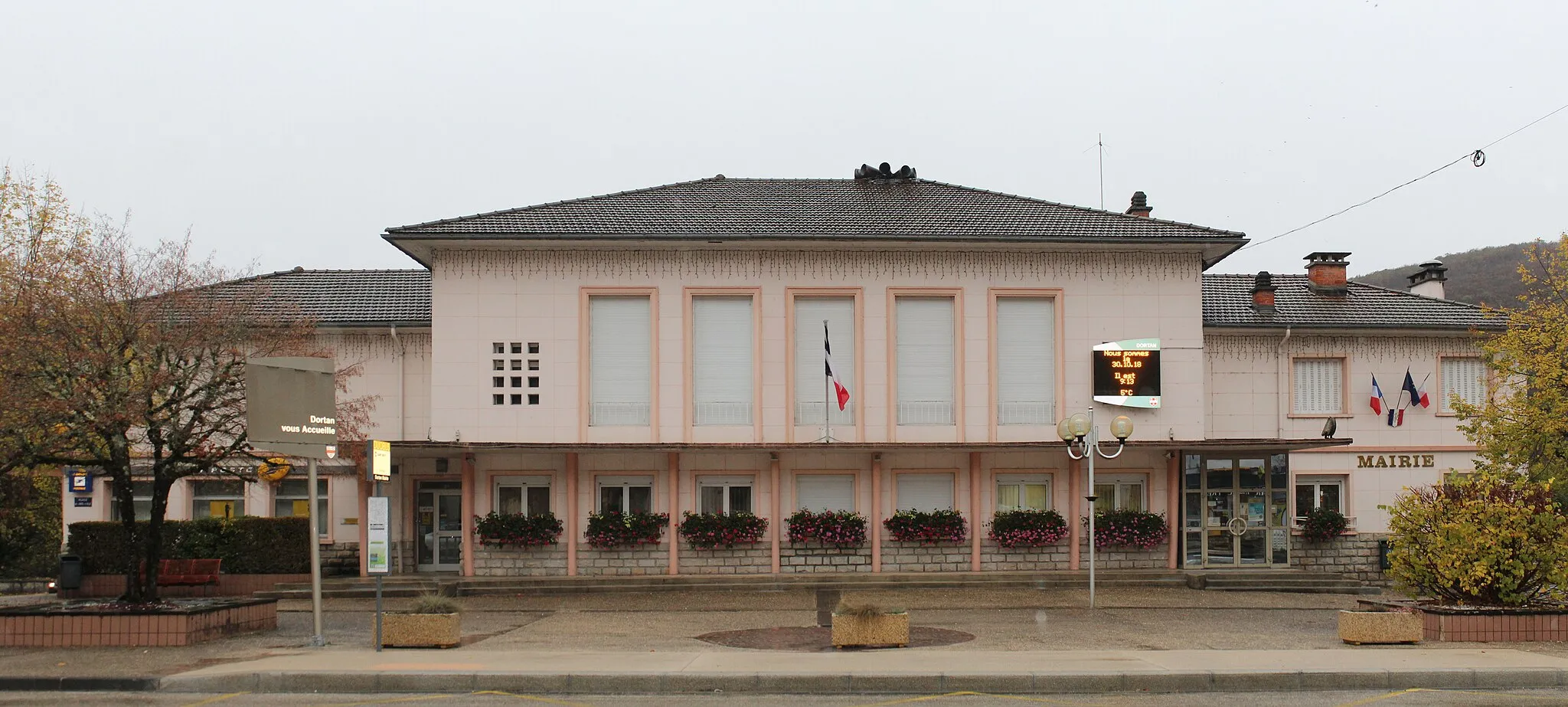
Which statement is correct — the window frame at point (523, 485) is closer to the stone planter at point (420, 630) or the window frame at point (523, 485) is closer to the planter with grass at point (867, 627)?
the stone planter at point (420, 630)

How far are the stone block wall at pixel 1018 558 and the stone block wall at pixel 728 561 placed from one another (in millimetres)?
4153

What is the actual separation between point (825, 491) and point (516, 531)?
19.5 feet

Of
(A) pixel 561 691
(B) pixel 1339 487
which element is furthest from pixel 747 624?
(B) pixel 1339 487

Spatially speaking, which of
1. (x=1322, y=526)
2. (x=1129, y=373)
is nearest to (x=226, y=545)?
(x=1129, y=373)

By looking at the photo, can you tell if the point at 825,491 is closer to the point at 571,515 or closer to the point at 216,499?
the point at 571,515

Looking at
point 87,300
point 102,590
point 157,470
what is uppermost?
point 87,300

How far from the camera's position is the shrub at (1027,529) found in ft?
85.7

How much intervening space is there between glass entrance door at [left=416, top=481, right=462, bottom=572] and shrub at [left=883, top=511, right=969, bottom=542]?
28.0 feet

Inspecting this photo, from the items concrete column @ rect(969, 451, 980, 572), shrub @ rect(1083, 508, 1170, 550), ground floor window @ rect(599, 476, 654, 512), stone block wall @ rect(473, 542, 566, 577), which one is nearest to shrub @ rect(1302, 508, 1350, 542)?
shrub @ rect(1083, 508, 1170, 550)

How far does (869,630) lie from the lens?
622 inches

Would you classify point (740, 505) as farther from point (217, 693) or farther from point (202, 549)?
point (217, 693)

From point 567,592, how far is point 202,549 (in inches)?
299

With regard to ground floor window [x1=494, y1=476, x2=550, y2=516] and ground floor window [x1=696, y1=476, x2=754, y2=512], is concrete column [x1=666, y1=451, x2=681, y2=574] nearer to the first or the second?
ground floor window [x1=696, y1=476, x2=754, y2=512]

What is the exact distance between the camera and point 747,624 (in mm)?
19281
